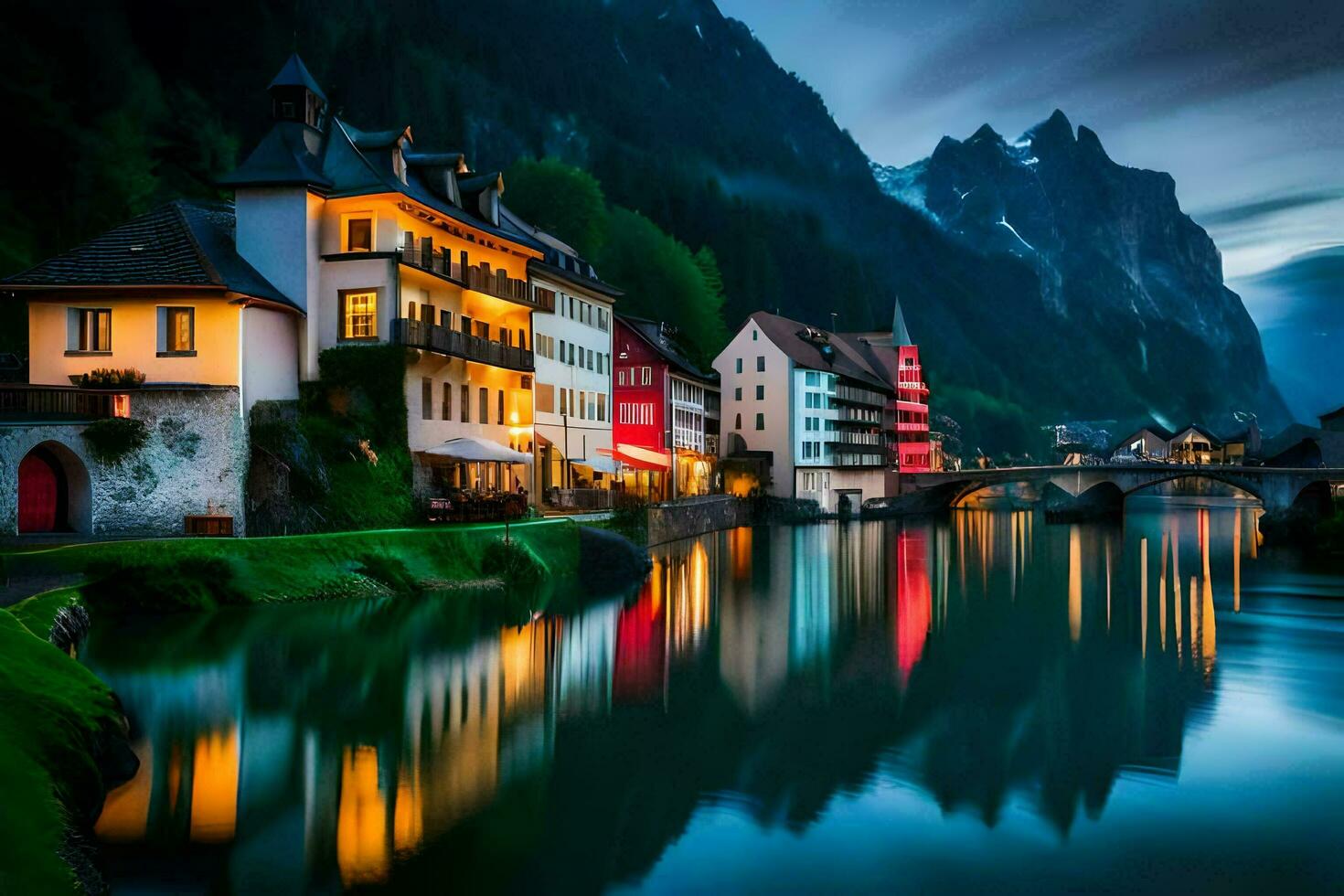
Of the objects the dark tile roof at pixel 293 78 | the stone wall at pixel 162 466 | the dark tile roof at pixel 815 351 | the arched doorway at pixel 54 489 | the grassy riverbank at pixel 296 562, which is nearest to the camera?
the grassy riverbank at pixel 296 562

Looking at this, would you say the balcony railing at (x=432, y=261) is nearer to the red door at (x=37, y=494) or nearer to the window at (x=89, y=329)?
the window at (x=89, y=329)

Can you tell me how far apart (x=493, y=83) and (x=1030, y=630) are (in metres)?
113

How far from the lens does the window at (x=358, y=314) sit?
4662 centimetres

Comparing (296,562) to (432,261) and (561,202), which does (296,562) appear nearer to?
(432,261)

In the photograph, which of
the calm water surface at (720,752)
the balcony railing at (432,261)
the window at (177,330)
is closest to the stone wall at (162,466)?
the window at (177,330)

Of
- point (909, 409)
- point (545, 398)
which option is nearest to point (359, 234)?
point (545, 398)

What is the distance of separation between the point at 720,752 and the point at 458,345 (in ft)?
106

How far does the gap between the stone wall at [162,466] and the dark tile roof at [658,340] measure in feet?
158

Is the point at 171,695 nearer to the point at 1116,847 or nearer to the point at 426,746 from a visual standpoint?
the point at 426,746

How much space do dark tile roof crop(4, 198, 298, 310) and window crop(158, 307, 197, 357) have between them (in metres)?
1.10

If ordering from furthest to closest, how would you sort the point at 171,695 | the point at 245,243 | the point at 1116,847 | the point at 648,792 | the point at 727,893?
the point at 245,243 < the point at 171,695 < the point at 648,792 < the point at 1116,847 < the point at 727,893

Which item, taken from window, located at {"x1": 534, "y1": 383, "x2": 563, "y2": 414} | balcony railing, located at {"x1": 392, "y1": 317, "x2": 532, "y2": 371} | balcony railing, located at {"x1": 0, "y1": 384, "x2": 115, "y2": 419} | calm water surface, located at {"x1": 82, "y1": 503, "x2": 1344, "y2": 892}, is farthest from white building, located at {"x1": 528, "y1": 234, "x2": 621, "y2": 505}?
balcony railing, located at {"x1": 0, "y1": 384, "x2": 115, "y2": 419}

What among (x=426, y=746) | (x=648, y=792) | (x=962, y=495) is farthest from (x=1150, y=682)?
(x=962, y=495)

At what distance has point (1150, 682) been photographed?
28.3 m
